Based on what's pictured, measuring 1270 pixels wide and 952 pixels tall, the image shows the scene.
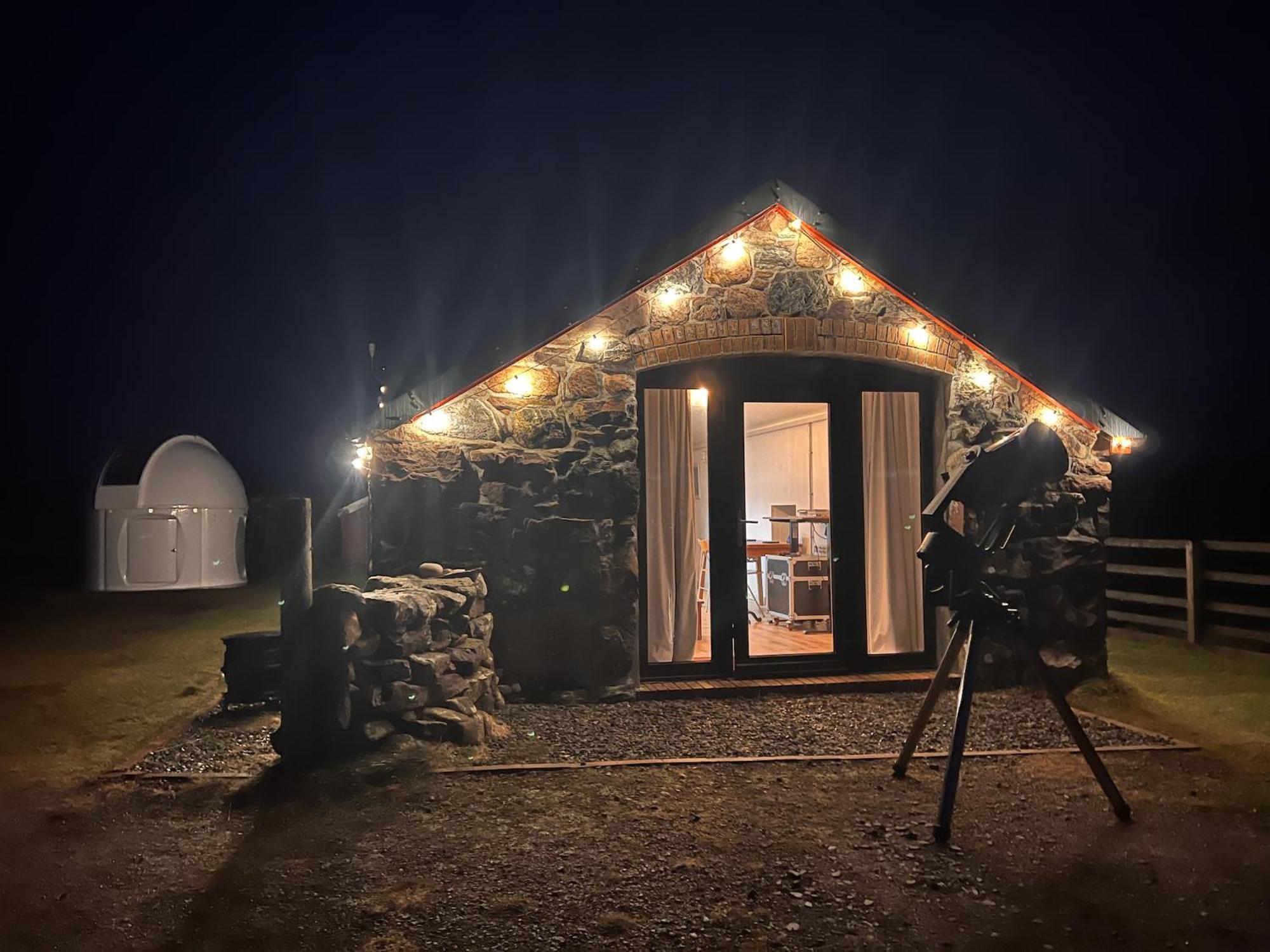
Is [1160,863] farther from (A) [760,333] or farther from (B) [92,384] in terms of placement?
(B) [92,384]

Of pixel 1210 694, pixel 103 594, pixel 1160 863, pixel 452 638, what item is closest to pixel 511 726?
pixel 452 638

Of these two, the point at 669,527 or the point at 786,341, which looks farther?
the point at 669,527

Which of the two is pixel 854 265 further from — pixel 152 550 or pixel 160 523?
pixel 152 550

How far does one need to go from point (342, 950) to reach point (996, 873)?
2626 millimetres

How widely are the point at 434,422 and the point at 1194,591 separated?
862 cm

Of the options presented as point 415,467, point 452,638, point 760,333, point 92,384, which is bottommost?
point 452,638

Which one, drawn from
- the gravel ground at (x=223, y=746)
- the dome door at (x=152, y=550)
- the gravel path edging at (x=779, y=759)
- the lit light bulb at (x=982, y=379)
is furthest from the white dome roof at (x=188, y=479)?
the lit light bulb at (x=982, y=379)

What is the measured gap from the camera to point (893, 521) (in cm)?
784

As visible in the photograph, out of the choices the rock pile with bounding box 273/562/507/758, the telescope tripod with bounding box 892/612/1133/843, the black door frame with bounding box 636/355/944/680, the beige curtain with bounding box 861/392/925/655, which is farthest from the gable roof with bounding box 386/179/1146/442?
the telescope tripod with bounding box 892/612/1133/843

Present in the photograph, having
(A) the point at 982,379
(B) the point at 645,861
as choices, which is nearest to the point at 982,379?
(A) the point at 982,379

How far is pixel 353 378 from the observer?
50.1 meters

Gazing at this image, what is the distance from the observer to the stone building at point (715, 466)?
6949 millimetres

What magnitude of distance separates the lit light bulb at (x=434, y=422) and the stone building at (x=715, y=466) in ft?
0.04

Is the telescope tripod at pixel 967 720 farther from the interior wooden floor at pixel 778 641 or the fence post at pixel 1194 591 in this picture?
the fence post at pixel 1194 591
